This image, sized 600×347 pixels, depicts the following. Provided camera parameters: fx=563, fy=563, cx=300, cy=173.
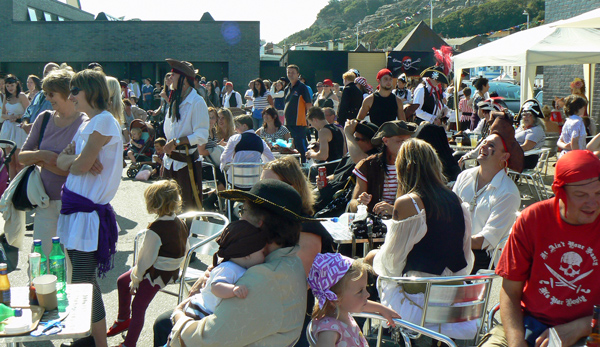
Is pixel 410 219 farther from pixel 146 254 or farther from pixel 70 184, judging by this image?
pixel 70 184

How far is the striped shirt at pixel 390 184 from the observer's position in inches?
190

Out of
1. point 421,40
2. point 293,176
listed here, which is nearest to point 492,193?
point 293,176

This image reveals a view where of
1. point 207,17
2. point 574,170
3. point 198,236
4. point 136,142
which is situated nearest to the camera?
point 574,170

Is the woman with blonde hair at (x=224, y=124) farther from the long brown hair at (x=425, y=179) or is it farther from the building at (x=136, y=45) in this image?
the building at (x=136, y=45)

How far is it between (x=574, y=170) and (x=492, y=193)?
163 centimetres

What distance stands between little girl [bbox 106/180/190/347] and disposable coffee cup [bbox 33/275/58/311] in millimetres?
1186

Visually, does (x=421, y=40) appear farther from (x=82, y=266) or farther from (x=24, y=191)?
(x=82, y=266)

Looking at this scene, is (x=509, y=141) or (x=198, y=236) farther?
(x=198, y=236)

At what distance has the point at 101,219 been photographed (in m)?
3.63

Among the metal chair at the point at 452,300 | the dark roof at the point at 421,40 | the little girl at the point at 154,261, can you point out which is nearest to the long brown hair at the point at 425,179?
the metal chair at the point at 452,300

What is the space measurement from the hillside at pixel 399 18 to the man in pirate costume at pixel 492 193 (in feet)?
273

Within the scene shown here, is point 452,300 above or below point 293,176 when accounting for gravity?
below

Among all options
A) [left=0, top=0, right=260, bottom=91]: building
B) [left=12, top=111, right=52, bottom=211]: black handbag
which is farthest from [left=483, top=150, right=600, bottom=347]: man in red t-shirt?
[left=0, top=0, right=260, bottom=91]: building

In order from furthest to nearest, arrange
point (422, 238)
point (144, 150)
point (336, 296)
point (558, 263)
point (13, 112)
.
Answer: point (144, 150), point (13, 112), point (422, 238), point (558, 263), point (336, 296)
